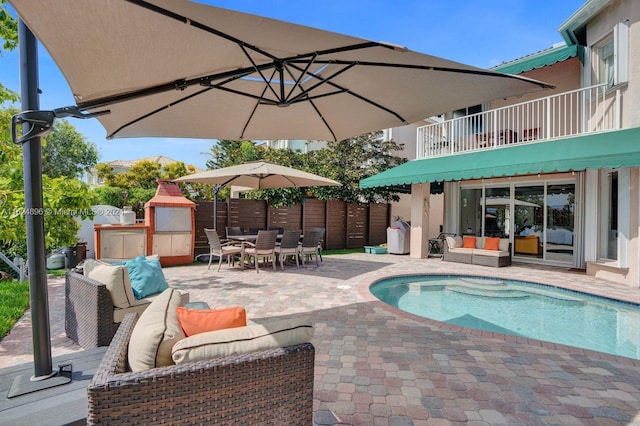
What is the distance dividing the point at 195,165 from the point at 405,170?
873 inches

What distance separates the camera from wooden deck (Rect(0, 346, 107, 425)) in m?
1.95

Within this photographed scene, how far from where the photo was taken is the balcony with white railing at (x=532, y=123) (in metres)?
9.59

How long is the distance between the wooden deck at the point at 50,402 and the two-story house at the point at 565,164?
9.73 metres

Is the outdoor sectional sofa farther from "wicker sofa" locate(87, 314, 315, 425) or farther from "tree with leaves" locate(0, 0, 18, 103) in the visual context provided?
"tree with leaves" locate(0, 0, 18, 103)

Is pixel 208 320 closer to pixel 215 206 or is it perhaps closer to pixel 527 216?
pixel 215 206

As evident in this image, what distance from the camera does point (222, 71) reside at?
381 cm

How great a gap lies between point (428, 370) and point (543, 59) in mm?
11373

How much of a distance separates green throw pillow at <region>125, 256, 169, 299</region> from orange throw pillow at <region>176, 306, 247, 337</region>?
2.45 metres

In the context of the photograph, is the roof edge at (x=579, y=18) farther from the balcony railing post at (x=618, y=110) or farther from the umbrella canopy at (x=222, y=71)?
the umbrella canopy at (x=222, y=71)

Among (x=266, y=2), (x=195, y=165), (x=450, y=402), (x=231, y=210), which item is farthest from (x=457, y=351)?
A: (x=195, y=165)

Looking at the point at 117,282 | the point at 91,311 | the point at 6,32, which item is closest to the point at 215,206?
the point at 6,32

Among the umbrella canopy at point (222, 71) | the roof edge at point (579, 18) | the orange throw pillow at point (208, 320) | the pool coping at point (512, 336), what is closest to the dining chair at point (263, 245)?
the pool coping at point (512, 336)

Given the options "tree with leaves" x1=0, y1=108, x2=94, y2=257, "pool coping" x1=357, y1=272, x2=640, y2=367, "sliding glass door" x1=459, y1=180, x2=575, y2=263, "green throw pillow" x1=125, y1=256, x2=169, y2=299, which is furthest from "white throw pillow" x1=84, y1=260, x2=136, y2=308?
"sliding glass door" x1=459, y1=180, x2=575, y2=263

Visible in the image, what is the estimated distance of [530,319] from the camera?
639 cm
